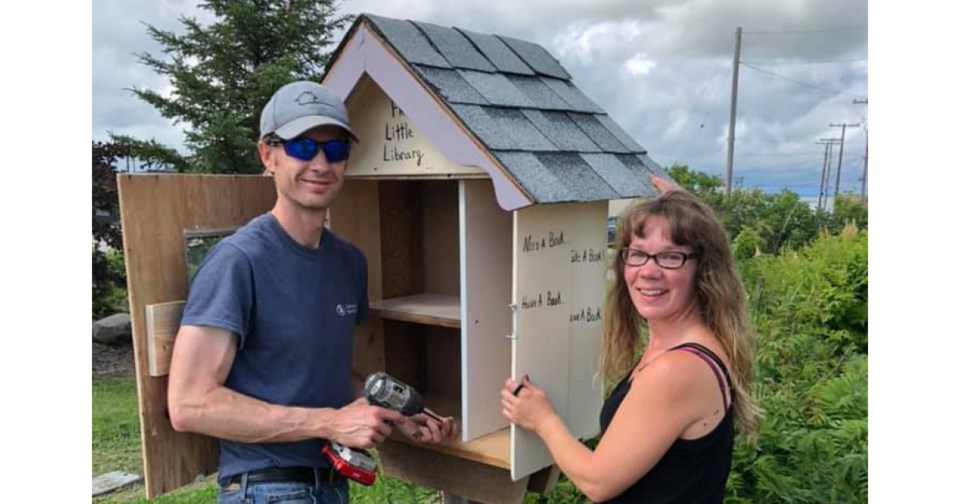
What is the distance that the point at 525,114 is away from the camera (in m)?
2.17

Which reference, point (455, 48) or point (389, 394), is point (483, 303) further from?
point (455, 48)

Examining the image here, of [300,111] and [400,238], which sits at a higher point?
[300,111]

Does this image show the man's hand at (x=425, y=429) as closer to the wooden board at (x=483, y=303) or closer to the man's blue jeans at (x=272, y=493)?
the wooden board at (x=483, y=303)

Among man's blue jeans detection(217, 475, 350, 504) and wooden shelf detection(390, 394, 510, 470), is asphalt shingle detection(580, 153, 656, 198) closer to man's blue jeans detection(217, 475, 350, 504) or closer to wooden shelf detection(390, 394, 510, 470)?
wooden shelf detection(390, 394, 510, 470)

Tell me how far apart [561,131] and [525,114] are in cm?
13

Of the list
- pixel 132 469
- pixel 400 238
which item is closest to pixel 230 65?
pixel 132 469

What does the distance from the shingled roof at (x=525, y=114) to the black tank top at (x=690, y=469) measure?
618mm

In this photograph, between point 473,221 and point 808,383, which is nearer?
point 473,221

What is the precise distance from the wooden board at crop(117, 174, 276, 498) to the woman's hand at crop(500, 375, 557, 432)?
2.76 feet

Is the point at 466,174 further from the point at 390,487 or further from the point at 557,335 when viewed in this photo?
the point at 390,487

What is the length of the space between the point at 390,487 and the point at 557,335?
98.7 inches

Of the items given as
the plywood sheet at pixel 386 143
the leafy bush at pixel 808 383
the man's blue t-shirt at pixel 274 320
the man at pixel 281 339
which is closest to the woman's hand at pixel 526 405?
the man at pixel 281 339

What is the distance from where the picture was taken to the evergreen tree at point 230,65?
41.2 feet

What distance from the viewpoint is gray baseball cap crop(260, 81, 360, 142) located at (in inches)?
74.2
